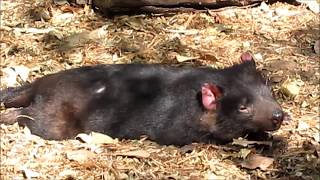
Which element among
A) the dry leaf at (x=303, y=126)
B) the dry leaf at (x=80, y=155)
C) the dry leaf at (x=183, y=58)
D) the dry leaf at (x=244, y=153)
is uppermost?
the dry leaf at (x=183, y=58)

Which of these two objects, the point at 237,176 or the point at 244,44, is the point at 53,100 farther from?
the point at 244,44

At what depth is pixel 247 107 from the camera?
445 cm

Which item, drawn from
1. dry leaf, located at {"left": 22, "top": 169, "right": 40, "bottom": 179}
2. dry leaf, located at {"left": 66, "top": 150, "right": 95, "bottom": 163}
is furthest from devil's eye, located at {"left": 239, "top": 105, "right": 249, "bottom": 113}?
dry leaf, located at {"left": 22, "top": 169, "right": 40, "bottom": 179}

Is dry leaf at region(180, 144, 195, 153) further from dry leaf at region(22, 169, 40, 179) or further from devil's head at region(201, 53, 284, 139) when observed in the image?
dry leaf at region(22, 169, 40, 179)

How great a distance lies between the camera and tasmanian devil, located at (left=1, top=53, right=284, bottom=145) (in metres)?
4.47

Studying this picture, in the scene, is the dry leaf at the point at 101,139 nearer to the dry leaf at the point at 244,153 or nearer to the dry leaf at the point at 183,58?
the dry leaf at the point at 244,153

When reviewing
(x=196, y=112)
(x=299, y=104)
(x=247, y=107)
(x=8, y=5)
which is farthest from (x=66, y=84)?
(x=8, y=5)

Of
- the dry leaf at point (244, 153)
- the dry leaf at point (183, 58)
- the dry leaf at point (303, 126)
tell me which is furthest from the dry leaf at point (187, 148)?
the dry leaf at point (183, 58)

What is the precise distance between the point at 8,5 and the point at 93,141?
2475 millimetres

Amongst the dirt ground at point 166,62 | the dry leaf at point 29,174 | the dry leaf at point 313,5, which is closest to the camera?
the dry leaf at point 29,174

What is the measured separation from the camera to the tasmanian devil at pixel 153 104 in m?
4.47

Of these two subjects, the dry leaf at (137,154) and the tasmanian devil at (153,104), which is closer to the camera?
the dry leaf at (137,154)

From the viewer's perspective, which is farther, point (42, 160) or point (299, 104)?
point (299, 104)

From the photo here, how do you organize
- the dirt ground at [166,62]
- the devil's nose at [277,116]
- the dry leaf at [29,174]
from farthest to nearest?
the devil's nose at [277,116] < the dirt ground at [166,62] < the dry leaf at [29,174]
